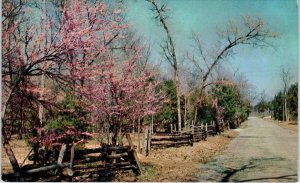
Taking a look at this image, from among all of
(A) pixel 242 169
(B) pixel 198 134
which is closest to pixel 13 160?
(A) pixel 242 169

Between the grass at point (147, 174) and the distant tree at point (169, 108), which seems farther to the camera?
the distant tree at point (169, 108)

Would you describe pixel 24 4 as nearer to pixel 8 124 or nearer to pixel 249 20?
pixel 8 124

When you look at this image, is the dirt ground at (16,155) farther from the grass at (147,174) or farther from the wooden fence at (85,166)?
the grass at (147,174)

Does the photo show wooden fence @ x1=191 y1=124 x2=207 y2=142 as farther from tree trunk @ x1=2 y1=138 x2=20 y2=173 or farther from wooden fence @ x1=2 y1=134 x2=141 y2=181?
tree trunk @ x1=2 y1=138 x2=20 y2=173

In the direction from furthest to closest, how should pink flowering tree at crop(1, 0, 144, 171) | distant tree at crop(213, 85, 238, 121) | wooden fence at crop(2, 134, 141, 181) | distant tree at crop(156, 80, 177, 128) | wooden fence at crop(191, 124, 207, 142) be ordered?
distant tree at crop(213, 85, 238, 121), distant tree at crop(156, 80, 177, 128), wooden fence at crop(191, 124, 207, 142), wooden fence at crop(2, 134, 141, 181), pink flowering tree at crop(1, 0, 144, 171)

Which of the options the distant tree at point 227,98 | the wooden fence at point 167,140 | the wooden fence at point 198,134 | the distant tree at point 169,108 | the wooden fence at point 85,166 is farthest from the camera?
the distant tree at point 227,98

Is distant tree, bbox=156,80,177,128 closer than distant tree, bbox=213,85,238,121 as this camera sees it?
Yes

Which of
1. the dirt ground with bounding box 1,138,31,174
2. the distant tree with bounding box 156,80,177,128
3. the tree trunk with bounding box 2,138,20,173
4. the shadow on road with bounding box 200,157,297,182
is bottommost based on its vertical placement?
the shadow on road with bounding box 200,157,297,182

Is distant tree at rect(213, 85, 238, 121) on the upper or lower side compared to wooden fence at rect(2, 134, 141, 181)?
upper

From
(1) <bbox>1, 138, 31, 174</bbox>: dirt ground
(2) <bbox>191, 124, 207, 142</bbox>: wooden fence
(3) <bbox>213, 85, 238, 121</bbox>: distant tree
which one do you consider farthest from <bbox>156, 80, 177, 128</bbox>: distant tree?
(1) <bbox>1, 138, 31, 174</bbox>: dirt ground

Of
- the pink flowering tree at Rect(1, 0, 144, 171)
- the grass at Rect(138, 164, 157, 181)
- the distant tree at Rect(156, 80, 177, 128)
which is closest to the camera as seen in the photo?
the pink flowering tree at Rect(1, 0, 144, 171)

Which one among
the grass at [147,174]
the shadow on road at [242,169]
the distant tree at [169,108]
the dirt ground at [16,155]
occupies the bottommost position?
the shadow on road at [242,169]

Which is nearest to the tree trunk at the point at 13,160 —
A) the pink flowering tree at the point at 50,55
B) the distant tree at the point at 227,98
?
the pink flowering tree at the point at 50,55

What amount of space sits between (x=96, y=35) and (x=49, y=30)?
898 millimetres
